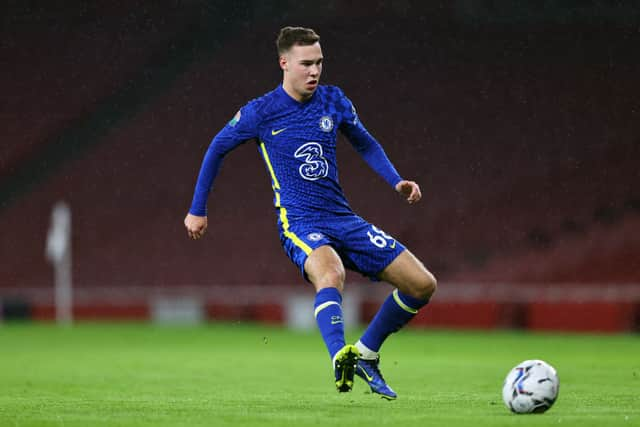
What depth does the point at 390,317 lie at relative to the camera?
6.81m

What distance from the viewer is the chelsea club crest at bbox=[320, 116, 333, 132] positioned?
21.8 feet

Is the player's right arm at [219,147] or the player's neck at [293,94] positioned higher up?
the player's neck at [293,94]

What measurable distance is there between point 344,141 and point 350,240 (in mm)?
17521

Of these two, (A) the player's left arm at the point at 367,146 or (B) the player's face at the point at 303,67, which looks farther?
(A) the player's left arm at the point at 367,146

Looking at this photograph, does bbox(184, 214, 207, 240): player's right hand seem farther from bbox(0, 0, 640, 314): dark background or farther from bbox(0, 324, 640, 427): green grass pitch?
bbox(0, 0, 640, 314): dark background

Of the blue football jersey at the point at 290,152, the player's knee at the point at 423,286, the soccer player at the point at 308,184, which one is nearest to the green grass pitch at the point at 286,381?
the player's knee at the point at 423,286

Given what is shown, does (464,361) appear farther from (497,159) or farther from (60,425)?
(497,159)

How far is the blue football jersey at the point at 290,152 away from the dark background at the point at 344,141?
41.8ft

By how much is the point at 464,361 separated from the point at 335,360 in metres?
Result: 5.66

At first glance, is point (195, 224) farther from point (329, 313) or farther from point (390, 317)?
point (390, 317)

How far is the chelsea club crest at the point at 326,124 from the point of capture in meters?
6.64

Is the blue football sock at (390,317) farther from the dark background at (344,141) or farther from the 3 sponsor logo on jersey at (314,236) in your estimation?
the dark background at (344,141)

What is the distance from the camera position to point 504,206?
Result: 21234 millimetres

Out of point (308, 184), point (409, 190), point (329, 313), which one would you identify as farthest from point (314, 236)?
point (409, 190)
